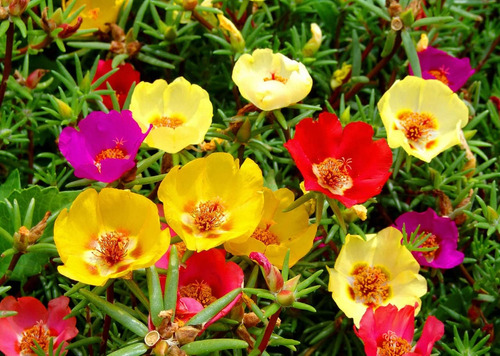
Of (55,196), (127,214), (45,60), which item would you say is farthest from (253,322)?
(45,60)

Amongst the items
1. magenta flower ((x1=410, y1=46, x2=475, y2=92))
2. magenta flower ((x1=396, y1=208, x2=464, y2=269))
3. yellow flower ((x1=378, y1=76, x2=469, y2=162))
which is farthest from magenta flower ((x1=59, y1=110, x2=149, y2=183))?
magenta flower ((x1=410, y1=46, x2=475, y2=92))

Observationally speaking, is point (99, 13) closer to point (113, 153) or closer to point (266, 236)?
point (113, 153)

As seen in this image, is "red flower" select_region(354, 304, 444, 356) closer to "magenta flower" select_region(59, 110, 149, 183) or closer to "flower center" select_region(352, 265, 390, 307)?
"flower center" select_region(352, 265, 390, 307)

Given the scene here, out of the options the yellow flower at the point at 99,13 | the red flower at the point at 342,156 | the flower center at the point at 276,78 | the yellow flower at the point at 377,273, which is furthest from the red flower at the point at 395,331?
the yellow flower at the point at 99,13

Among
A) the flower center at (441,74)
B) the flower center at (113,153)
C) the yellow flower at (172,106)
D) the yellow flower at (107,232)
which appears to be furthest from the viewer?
the flower center at (441,74)

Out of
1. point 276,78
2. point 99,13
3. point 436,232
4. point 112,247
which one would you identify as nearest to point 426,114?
point 436,232

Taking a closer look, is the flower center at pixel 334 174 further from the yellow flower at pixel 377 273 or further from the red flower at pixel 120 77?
the red flower at pixel 120 77
